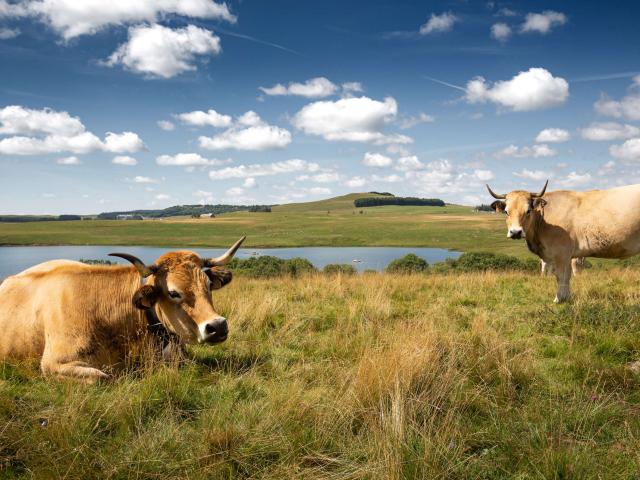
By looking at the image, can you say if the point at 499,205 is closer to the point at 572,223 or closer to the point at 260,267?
the point at 572,223

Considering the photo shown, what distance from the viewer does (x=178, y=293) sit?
16.4ft

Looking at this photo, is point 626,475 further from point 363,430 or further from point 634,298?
point 634,298

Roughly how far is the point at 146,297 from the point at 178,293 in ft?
1.38

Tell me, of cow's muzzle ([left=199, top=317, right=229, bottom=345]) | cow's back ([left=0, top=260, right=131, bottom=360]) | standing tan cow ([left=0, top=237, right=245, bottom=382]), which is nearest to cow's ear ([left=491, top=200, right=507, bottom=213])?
standing tan cow ([left=0, top=237, right=245, bottom=382])

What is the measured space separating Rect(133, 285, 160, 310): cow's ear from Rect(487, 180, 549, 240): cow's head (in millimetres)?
7803

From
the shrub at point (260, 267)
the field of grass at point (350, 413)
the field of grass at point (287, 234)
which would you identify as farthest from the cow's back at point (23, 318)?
the field of grass at point (287, 234)

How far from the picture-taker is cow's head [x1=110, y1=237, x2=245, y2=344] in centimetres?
495

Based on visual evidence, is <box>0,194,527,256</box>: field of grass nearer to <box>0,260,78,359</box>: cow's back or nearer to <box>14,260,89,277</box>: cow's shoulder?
<box>14,260,89,277</box>: cow's shoulder

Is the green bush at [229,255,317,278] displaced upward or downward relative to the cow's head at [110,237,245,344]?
downward

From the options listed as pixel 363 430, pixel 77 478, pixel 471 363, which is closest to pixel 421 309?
pixel 471 363

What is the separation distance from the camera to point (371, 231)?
6407 inches

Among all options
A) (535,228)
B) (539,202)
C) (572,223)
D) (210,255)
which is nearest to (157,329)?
(539,202)

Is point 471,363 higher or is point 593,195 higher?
point 593,195

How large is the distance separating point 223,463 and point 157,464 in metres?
0.49
